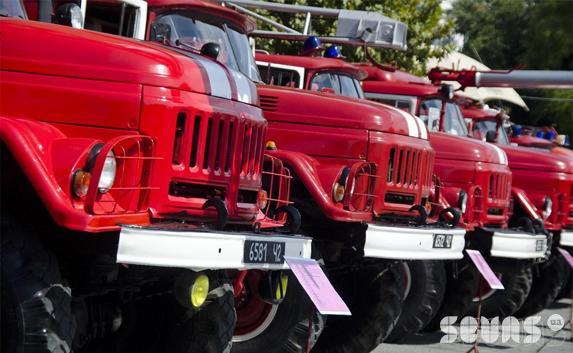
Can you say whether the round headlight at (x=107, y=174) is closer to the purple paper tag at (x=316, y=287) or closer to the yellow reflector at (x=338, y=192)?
the purple paper tag at (x=316, y=287)

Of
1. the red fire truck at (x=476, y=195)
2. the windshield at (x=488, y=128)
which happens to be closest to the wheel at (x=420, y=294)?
the red fire truck at (x=476, y=195)

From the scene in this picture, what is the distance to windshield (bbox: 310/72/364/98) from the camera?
10000mm

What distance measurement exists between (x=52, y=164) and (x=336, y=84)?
17.4ft

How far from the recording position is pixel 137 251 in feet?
16.8

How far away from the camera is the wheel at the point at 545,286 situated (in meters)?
13.8

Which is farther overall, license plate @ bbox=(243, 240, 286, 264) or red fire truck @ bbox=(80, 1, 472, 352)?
red fire truck @ bbox=(80, 1, 472, 352)

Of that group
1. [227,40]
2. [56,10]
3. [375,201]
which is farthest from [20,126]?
[375,201]

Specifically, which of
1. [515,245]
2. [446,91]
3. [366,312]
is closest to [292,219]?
[366,312]

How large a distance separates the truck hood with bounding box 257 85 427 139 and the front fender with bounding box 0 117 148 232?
11.5 ft

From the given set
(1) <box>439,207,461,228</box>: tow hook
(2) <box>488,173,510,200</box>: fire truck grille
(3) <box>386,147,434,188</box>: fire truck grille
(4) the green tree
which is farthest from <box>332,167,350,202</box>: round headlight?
(4) the green tree

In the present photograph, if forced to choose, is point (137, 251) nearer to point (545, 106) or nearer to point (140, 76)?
point (140, 76)

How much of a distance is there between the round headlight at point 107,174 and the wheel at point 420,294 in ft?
15.7

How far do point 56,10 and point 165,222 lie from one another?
5.44 feet

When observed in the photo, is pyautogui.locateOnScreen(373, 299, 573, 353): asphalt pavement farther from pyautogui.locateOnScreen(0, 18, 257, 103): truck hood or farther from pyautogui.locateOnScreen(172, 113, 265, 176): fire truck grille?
pyautogui.locateOnScreen(0, 18, 257, 103): truck hood
